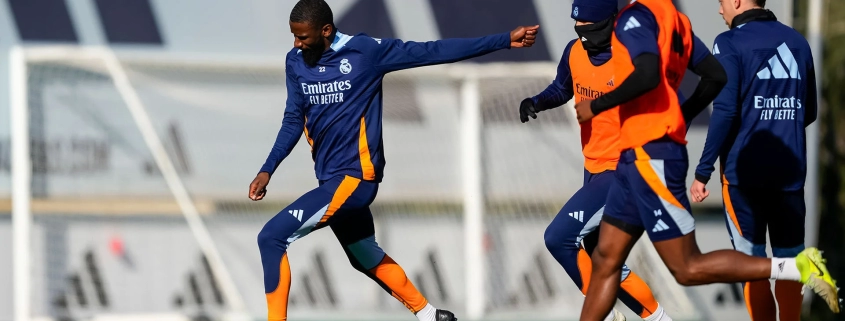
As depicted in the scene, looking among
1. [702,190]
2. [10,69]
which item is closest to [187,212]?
[10,69]

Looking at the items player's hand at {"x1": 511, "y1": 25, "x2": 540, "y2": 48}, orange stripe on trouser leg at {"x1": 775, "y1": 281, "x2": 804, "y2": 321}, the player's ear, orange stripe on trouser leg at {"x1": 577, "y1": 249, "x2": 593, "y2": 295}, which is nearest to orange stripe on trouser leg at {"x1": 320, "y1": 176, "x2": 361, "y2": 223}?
the player's ear

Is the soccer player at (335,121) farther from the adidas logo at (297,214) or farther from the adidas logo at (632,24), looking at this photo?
the adidas logo at (632,24)

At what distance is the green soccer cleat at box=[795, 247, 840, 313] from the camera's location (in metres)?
4.57

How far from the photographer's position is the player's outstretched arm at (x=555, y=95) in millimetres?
5547

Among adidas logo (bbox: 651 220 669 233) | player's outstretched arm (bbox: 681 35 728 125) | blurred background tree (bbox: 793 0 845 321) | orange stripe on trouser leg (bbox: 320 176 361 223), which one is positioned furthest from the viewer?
blurred background tree (bbox: 793 0 845 321)

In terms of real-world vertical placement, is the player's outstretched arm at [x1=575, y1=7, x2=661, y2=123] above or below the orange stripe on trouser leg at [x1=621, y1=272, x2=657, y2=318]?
above

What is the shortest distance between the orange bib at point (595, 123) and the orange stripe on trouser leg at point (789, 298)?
125 centimetres

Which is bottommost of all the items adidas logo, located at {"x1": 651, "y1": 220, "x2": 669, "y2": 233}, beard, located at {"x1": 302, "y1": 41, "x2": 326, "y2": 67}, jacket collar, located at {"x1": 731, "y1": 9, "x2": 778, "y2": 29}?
adidas logo, located at {"x1": 651, "y1": 220, "x2": 669, "y2": 233}

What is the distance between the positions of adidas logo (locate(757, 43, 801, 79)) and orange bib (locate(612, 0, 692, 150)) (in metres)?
1.13

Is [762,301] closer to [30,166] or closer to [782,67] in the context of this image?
[782,67]

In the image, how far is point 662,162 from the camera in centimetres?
446

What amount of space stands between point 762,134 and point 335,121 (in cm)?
228

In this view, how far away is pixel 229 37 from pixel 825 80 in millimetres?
9826

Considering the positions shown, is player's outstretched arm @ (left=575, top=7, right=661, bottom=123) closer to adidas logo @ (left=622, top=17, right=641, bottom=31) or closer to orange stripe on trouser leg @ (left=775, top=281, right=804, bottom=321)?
adidas logo @ (left=622, top=17, right=641, bottom=31)
